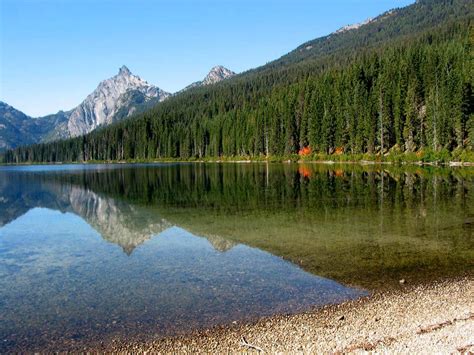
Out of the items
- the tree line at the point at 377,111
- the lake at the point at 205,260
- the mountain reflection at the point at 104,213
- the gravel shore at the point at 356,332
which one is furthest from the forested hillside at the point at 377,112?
the gravel shore at the point at 356,332

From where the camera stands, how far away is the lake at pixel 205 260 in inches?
516

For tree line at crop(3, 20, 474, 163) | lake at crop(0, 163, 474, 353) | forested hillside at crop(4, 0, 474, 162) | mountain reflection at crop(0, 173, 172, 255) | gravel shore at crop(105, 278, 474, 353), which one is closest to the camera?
gravel shore at crop(105, 278, 474, 353)

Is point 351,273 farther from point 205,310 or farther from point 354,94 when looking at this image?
point 354,94

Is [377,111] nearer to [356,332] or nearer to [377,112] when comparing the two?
[377,112]

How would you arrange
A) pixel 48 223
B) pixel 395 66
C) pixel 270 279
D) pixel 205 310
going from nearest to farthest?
pixel 205 310 < pixel 270 279 < pixel 48 223 < pixel 395 66

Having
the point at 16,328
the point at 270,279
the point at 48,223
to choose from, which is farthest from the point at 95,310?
the point at 48,223

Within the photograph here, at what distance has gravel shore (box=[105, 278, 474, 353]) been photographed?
10.0m

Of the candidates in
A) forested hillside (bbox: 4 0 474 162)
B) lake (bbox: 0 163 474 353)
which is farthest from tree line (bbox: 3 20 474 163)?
lake (bbox: 0 163 474 353)

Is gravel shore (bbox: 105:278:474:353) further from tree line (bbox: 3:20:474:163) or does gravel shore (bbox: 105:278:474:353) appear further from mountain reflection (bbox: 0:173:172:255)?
tree line (bbox: 3:20:474:163)

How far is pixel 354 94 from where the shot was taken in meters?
119

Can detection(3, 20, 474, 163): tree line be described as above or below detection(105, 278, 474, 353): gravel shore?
above

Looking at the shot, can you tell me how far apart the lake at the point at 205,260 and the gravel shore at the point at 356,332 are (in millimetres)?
782

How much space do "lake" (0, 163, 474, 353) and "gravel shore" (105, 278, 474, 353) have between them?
2.57 ft

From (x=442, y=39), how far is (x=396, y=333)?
193 meters
